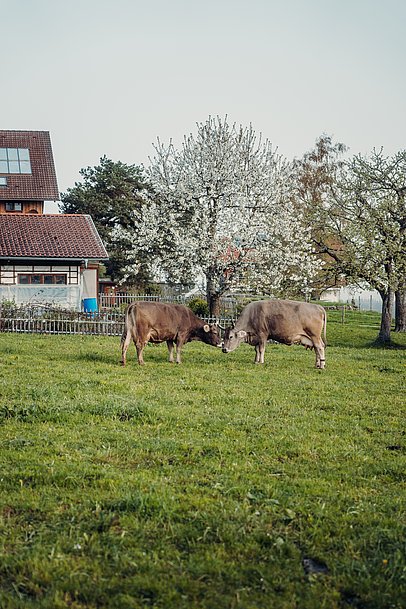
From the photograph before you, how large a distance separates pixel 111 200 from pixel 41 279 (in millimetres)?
14534

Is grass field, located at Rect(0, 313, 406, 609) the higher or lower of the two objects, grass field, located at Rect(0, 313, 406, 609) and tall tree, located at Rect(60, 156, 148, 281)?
the lower

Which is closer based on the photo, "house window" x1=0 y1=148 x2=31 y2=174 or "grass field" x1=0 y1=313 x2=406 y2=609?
"grass field" x1=0 y1=313 x2=406 y2=609

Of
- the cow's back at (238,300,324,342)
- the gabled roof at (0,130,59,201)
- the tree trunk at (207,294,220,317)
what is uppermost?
the gabled roof at (0,130,59,201)

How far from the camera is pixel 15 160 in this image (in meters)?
44.6

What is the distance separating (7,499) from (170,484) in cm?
158

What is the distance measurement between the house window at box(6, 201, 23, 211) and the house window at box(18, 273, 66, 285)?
23.5 feet

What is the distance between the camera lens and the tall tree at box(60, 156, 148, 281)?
49188 millimetres

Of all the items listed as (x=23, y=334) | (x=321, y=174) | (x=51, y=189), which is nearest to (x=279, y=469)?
(x=23, y=334)

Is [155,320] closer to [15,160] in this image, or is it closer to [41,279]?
[41,279]

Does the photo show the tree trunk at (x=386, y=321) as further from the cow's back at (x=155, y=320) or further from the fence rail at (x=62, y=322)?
the cow's back at (x=155, y=320)

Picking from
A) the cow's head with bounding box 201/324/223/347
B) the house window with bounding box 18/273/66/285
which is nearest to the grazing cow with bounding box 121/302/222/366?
the cow's head with bounding box 201/324/223/347

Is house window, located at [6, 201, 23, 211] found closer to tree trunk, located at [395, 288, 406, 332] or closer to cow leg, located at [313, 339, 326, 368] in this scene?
tree trunk, located at [395, 288, 406, 332]

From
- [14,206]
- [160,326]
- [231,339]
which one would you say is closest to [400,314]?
[231,339]

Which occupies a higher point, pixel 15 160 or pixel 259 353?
pixel 15 160
